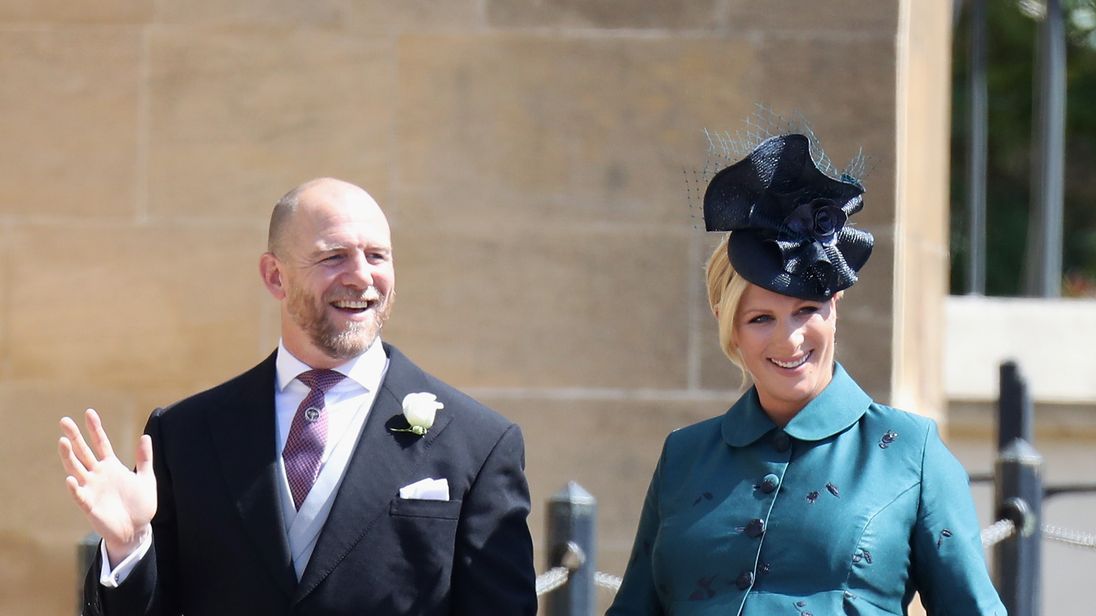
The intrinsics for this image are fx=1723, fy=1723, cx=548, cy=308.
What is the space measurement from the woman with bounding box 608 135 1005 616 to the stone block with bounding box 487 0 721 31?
105 inches

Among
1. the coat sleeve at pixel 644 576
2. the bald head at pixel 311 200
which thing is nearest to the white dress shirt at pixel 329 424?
the bald head at pixel 311 200

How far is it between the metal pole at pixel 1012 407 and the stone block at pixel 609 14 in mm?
1812

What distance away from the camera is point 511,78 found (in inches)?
241

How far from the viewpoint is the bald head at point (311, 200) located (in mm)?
3621

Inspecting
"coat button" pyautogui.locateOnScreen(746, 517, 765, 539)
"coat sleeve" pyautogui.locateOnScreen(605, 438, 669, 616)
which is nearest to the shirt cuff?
"coat sleeve" pyautogui.locateOnScreen(605, 438, 669, 616)

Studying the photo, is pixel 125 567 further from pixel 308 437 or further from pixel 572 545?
pixel 572 545

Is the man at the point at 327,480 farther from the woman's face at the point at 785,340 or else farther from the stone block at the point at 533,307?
the stone block at the point at 533,307

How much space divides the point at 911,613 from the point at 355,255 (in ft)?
9.70

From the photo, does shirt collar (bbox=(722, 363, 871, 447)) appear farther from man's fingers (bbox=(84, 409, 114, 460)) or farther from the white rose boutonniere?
man's fingers (bbox=(84, 409, 114, 460))

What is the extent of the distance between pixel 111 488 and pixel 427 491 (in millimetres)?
629

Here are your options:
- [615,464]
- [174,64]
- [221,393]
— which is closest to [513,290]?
[615,464]

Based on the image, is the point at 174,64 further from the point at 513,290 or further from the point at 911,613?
the point at 911,613

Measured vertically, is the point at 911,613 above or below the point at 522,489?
below

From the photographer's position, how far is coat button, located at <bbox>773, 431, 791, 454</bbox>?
3.45 meters
